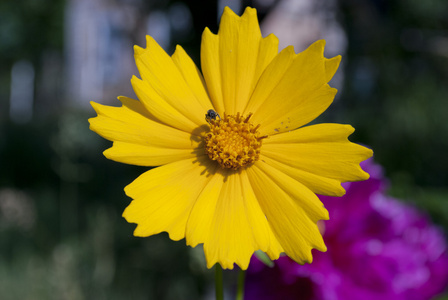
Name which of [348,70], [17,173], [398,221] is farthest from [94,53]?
[398,221]

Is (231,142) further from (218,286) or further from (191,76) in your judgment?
(218,286)

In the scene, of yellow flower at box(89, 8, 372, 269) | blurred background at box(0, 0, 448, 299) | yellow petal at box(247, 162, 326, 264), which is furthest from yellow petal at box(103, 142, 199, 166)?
blurred background at box(0, 0, 448, 299)

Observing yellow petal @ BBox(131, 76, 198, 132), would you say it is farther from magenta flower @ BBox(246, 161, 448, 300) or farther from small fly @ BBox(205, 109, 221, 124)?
magenta flower @ BBox(246, 161, 448, 300)

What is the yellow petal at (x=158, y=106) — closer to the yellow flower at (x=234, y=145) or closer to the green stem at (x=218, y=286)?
the yellow flower at (x=234, y=145)

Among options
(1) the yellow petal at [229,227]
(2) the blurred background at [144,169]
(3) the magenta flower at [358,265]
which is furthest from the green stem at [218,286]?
(2) the blurred background at [144,169]

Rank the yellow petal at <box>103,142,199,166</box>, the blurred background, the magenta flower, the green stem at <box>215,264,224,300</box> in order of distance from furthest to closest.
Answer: the blurred background < the magenta flower < the yellow petal at <box>103,142,199,166</box> < the green stem at <box>215,264,224,300</box>

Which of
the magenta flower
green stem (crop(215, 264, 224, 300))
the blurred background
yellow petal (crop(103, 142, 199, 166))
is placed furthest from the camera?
the blurred background

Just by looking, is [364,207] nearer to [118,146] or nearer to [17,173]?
[118,146]
